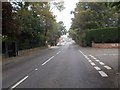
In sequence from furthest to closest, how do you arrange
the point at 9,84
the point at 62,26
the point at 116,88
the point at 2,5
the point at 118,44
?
the point at 62,26 → the point at 118,44 → the point at 2,5 → the point at 9,84 → the point at 116,88

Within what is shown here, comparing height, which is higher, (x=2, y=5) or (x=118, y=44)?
(x=2, y=5)

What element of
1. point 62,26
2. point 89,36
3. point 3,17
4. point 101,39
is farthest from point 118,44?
point 62,26

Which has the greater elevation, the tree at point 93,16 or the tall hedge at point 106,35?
the tree at point 93,16

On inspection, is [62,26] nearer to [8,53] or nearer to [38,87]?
[8,53]

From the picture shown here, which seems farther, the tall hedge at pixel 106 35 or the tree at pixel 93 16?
the tree at pixel 93 16

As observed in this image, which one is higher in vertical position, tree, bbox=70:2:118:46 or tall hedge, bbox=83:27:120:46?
tree, bbox=70:2:118:46

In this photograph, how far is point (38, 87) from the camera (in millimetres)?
10055

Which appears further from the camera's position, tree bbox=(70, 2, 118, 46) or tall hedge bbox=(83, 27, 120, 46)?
tree bbox=(70, 2, 118, 46)

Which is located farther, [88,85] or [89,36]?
[89,36]

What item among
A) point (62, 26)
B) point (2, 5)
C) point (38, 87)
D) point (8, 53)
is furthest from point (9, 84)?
point (62, 26)

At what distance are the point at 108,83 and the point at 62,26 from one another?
428ft

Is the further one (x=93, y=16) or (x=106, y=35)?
(x=93, y=16)

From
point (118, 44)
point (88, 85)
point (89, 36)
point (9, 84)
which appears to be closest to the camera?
point (88, 85)

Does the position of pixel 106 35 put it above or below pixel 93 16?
below
